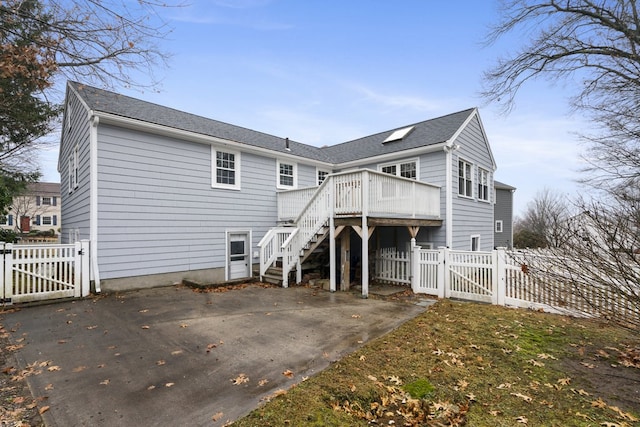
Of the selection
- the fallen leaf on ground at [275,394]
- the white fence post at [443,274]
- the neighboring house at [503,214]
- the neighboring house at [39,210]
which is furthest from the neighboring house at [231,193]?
the neighboring house at [39,210]

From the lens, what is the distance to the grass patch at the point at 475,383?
2947 millimetres

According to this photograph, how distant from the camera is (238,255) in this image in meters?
11.6

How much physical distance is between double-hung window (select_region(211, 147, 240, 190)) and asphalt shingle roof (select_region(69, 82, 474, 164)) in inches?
24.9

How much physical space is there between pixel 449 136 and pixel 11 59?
12.5 metres

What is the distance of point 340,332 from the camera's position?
5.43m

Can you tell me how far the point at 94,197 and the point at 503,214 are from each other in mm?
26223

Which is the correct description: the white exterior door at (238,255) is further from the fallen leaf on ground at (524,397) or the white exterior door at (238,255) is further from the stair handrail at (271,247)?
the fallen leaf on ground at (524,397)

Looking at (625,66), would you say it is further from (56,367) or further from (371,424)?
(56,367)

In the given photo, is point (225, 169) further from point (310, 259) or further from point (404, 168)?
point (404, 168)

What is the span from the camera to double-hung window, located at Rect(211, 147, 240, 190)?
36.1ft

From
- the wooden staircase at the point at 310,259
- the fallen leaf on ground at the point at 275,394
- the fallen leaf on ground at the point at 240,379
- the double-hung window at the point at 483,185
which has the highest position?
the double-hung window at the point at 483,185

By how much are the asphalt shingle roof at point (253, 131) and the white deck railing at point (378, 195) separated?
2.74m

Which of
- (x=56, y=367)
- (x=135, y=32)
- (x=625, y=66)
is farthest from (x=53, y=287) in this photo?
(x=625, y=66)

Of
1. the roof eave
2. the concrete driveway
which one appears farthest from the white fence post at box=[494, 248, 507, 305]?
the roof eave
